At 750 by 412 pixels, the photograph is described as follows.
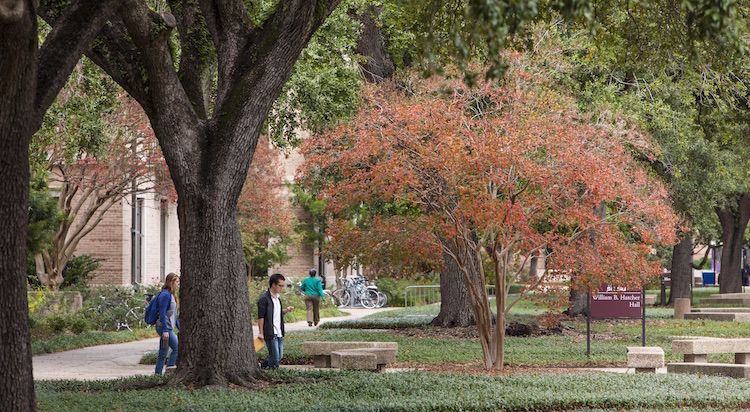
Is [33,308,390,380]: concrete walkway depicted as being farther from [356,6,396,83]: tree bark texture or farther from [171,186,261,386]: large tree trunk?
[356,6,396,83]: tree bark texture

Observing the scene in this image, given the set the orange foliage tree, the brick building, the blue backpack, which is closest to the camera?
the blue backpack

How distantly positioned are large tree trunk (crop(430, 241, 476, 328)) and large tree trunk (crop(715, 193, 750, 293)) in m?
19.8

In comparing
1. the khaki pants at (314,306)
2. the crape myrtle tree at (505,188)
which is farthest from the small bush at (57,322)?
the crape myrtle tree at (505,188)

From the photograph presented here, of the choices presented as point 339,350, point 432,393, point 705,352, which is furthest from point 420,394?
point 705,352

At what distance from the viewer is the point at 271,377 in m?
11.6

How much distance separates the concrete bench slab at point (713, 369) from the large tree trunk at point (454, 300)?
9062mm

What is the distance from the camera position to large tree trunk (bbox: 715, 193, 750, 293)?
39438 mm

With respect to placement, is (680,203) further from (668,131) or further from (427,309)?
(427,309)

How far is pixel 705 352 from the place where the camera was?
14.1 meters

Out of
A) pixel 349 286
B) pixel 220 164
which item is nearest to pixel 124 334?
pixel 220 164

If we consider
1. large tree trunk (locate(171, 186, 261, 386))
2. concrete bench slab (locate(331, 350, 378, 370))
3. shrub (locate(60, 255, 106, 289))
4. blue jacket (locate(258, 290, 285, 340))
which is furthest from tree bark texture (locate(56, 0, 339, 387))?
shrub (locate(60, 255, 106, 289))

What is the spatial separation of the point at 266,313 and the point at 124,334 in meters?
10.5

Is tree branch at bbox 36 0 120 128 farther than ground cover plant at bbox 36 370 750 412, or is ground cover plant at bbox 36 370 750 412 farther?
ground cover plant at bbox 36 370 750 412

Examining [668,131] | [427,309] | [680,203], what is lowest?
[427,309]
